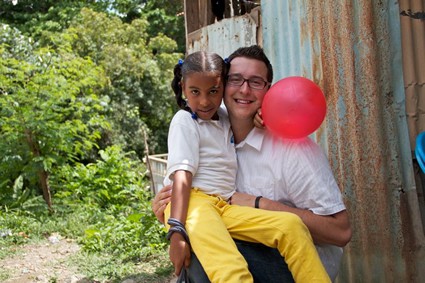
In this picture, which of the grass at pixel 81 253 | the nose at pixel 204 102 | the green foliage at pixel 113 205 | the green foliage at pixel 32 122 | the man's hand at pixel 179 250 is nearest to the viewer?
the man's hand at pixel 179 250

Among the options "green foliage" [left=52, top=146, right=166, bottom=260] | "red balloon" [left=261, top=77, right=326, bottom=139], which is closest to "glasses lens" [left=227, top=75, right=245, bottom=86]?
"red balloon" [left=261, top=77, right=326, bottom=139]

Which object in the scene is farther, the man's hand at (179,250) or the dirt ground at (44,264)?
the dirt ground at (44,264)

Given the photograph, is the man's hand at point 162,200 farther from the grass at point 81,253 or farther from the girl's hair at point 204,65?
the grass at point 81,253

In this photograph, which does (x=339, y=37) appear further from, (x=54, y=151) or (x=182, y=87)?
(x=54, y=151)

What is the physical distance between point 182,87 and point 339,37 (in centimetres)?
103

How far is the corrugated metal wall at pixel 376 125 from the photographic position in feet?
8.33

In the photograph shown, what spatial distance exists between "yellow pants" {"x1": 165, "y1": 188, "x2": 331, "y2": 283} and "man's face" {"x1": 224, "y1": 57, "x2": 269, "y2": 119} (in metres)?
0.44

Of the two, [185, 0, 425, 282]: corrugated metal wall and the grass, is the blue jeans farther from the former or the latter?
the grass

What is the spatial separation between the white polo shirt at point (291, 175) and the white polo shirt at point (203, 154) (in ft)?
0.26

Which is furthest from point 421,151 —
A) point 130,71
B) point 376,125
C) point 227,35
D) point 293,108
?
point 130,71

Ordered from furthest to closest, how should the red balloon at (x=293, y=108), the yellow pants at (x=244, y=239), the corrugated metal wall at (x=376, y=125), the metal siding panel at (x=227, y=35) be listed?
1. the metal siding panel at (x=227, y=35)
2. the corrugated metal wall at (x=376, y=125)
3. the red balloon at (x=293, y=108)
4. the yellow pants at (x=244, y=239)

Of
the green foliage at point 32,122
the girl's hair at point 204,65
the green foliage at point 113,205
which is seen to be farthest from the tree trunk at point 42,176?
the girl's hair at point 204,65

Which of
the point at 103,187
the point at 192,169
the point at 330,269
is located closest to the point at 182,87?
the point at 192,169

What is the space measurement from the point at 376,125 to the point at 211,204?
1158 mm
